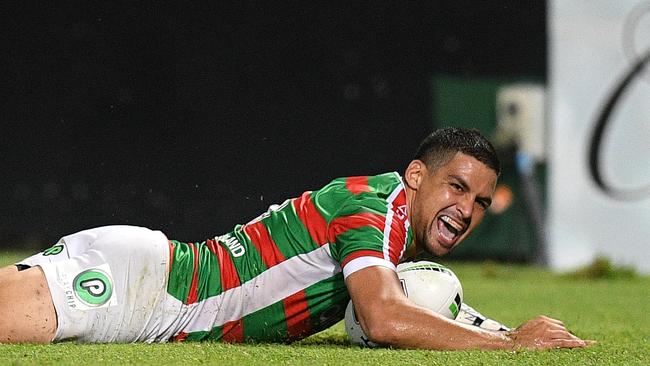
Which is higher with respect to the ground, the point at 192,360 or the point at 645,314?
the point at 192,360

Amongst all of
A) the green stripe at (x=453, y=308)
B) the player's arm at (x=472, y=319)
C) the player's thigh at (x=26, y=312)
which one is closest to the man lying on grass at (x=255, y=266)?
the player's thigh at (x=26, y=312)

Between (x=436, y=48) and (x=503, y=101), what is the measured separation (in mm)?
883

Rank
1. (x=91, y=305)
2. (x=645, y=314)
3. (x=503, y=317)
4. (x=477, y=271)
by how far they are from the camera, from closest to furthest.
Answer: (x=91, y=305), (x=503, y=317), (x=645, y=314), (x=477, y=271)

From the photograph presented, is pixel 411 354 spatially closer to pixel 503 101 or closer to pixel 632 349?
pixel 632 349

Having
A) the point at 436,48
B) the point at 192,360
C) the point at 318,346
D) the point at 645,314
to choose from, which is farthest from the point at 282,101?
the point at 192,360

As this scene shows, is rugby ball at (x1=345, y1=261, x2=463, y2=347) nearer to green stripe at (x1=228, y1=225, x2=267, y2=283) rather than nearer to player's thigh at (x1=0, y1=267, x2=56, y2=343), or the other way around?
green stripe at (x1=228, y1=225, x2=267, y2=283)

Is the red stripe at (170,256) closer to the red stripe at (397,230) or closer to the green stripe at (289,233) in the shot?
the green stripe at (289,233)

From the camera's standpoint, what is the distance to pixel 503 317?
21.7ft

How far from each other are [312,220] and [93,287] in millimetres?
887

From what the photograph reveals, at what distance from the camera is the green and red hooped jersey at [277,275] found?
4.40m

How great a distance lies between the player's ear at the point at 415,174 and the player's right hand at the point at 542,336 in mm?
714

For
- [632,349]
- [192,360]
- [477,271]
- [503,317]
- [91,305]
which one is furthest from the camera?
[477,271]

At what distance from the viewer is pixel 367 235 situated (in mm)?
4113

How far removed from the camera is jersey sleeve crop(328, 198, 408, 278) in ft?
13.3
